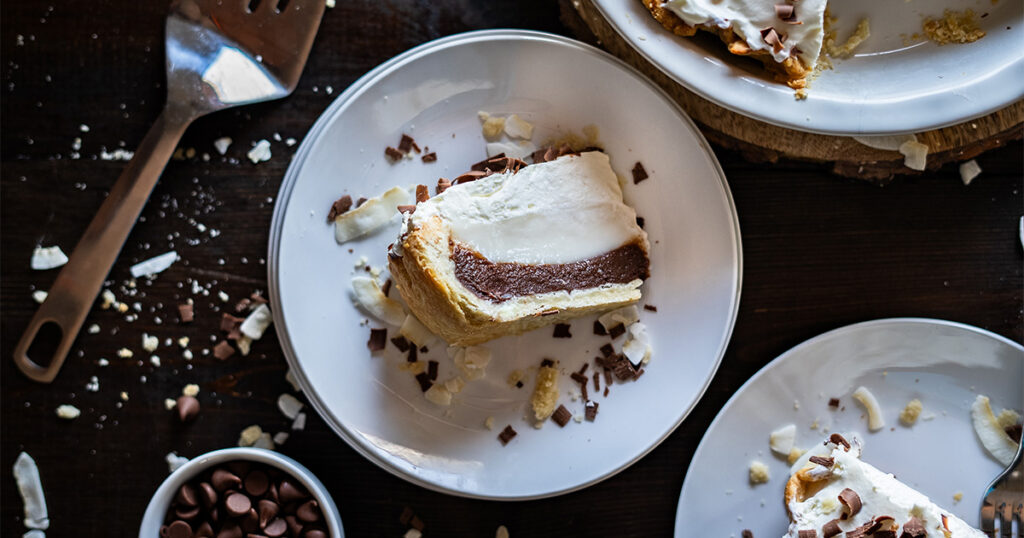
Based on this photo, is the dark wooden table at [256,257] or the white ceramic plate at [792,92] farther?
the dark wooden table at [256,257]

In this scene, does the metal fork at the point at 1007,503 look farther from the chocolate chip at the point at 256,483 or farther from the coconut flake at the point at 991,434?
the chocolate chip at the point at 256,483

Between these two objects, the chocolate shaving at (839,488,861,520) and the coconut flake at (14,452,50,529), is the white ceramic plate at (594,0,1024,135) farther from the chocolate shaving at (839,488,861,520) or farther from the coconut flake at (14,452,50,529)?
the coconut flake at (14,452,50,529)

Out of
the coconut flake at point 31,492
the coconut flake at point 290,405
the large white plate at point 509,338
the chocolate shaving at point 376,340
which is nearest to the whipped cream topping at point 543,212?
the large white plate at point 509,338

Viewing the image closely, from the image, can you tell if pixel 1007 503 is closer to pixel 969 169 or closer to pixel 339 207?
pixel 969 169

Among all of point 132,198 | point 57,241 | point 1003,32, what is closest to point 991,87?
point 1003,32

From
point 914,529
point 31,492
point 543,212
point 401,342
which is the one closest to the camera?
point 914,529

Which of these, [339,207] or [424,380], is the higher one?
[339,207]

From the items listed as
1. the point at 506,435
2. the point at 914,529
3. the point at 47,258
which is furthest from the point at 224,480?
the point at 914,529
